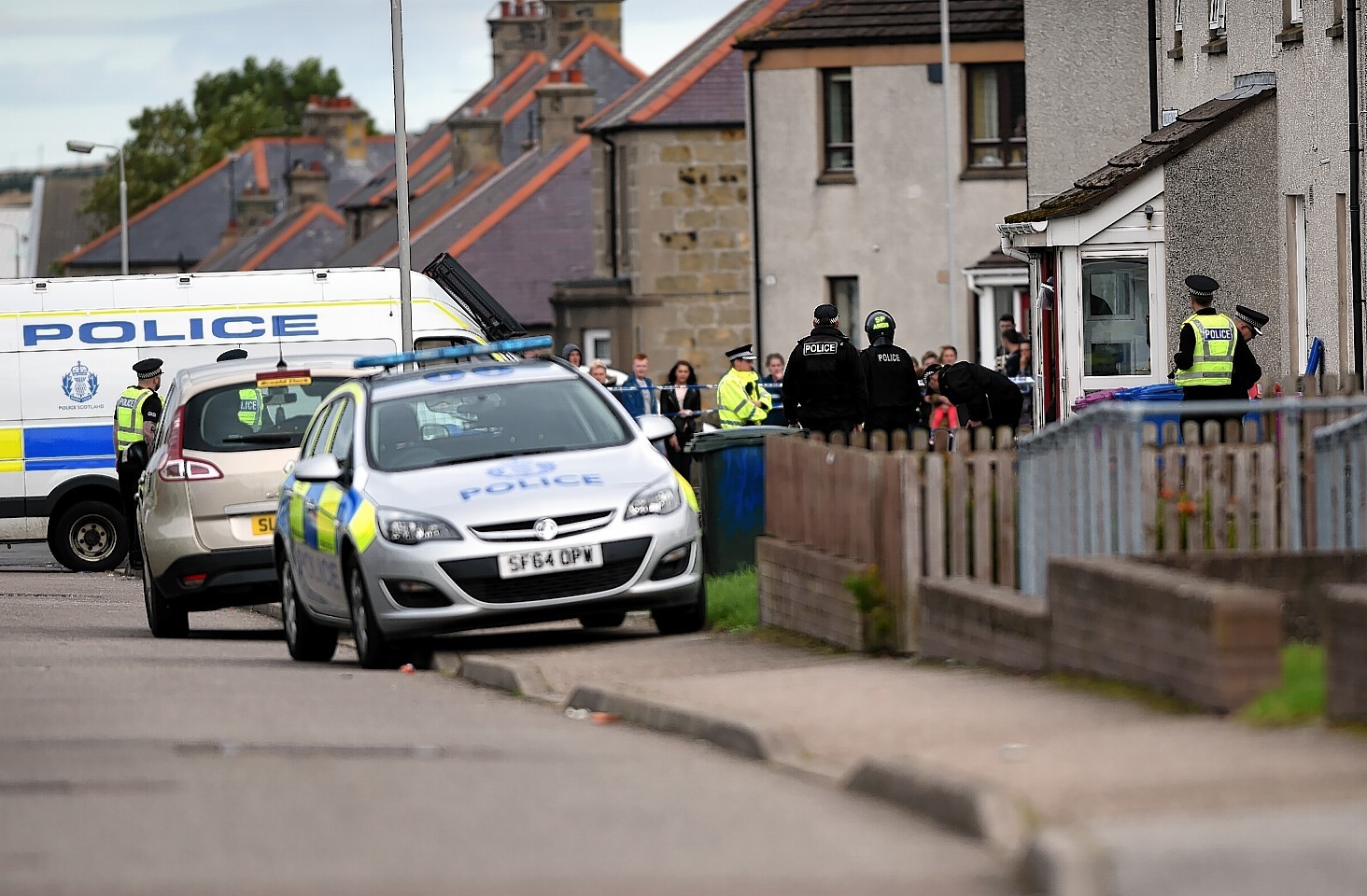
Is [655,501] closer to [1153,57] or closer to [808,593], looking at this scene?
[808,593]

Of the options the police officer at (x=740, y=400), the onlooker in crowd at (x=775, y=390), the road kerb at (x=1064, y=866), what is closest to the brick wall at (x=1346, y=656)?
the road kerb at (x=1064, y=866)

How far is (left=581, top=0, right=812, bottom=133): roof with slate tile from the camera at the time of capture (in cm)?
5041

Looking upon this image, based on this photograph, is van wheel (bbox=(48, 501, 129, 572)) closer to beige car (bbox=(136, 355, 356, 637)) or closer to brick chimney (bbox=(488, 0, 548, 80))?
beige car (bbox=(136, 355, 356, 637))

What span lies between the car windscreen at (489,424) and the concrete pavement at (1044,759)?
182 centimetres

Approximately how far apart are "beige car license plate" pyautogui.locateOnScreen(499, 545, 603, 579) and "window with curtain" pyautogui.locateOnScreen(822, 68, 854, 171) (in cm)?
3171

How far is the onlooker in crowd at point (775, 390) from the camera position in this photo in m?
25.7

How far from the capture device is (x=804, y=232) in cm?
4444

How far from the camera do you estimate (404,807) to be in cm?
819

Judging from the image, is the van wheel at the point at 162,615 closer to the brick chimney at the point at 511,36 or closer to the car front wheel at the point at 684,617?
the car front wheel at the point at 684,617

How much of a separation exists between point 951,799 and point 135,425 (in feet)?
52.1

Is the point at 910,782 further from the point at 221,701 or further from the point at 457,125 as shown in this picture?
the point at 457,125

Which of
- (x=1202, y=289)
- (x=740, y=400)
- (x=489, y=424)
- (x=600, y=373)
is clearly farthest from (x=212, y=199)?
(x=489, y=424)

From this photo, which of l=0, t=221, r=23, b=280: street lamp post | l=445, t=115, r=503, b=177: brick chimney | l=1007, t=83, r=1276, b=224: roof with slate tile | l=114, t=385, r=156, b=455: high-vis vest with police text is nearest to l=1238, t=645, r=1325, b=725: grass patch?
l=114, t=385, r=156, b=455: high-vis vest with police text

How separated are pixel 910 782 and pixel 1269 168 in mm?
18127
